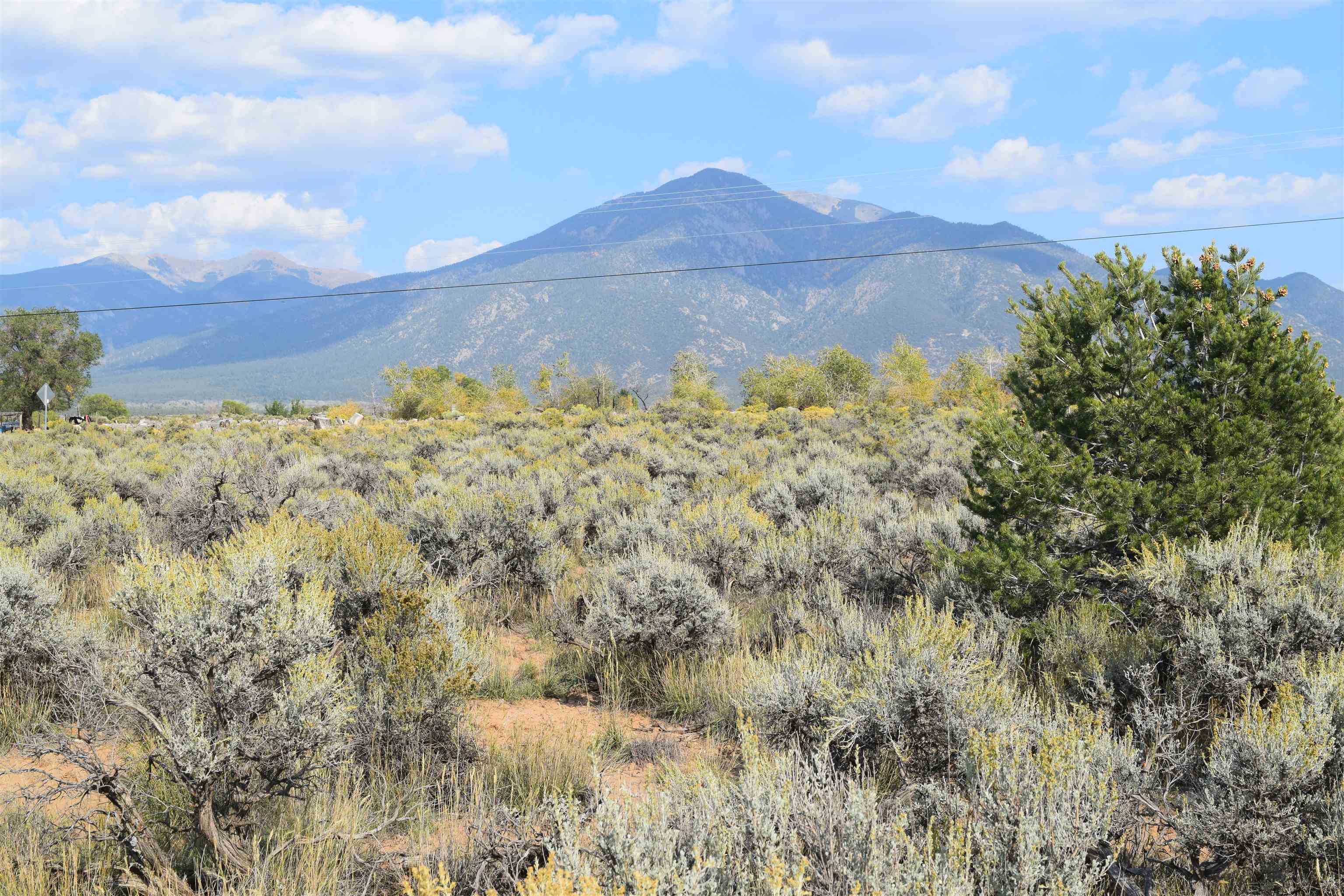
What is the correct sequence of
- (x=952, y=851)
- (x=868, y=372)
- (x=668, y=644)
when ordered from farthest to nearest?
(x=868, y=372), (x=668, y=644), (x=952, y=851)

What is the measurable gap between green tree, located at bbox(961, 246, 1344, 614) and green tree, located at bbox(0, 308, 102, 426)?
70.0m

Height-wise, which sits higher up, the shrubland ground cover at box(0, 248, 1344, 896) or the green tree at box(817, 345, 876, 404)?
the green tree at box(817, 345, 876, 404)

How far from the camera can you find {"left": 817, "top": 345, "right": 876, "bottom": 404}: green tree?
7100 cm

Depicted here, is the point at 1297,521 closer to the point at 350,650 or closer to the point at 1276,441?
the point at 1276,441

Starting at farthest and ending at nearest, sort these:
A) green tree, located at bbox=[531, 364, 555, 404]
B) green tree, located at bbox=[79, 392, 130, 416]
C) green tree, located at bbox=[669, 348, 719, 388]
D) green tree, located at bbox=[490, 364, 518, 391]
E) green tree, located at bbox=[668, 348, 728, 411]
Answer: green tree, located at bbox=[490, 364, 518, 391] → green tree, located at bbox=[79, 392, 130, 416] → green tree, located at bbox=[669, 348, 719, 388] → green tree, located at bbox=[531, 364, 555, 404] → green tree, located at bbox=[668, 348, 728, 411]

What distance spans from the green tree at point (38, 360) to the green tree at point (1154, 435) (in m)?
70.0

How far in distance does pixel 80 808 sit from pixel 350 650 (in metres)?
1.62

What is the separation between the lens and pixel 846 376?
71625 millimetres

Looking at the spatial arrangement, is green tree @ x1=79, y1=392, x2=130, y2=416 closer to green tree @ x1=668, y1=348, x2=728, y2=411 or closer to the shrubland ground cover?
green tree @ x1=668, y1=348, x2=728, y2=411

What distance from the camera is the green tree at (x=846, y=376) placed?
71.0 metres

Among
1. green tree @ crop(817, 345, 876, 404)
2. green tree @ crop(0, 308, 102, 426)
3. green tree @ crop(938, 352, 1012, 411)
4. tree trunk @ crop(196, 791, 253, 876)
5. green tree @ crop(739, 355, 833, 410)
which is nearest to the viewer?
tree trunk @ crop(196, 791, 253, 876)

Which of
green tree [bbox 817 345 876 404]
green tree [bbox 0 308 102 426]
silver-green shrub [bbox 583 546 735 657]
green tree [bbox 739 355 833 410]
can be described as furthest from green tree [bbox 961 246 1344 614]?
green tree [bbox 0 308 102 426]

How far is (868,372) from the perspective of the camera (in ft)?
241

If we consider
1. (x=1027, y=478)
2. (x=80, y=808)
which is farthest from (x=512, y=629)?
(x=1027, y=478)
